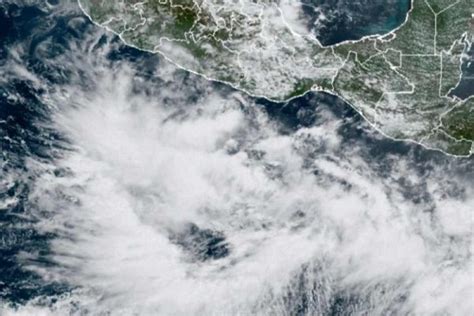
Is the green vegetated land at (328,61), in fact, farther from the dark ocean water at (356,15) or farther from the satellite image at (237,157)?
the dark ocean water at (356,15)

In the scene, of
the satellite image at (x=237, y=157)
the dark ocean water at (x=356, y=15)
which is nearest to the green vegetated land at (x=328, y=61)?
the satellite image at (x=237, y=157)

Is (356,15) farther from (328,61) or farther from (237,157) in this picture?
(237,157)

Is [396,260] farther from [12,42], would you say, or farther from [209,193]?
[12,42]

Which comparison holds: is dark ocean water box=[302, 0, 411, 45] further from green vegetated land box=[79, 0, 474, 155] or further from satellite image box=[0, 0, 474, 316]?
green vegetated land box=[79, 0, 474, 155]

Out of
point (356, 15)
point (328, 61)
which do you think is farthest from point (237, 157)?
point (356, 15)

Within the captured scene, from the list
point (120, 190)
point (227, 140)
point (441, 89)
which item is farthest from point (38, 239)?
point (441, 89)

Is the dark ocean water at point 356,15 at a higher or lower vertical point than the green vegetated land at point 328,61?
higher
